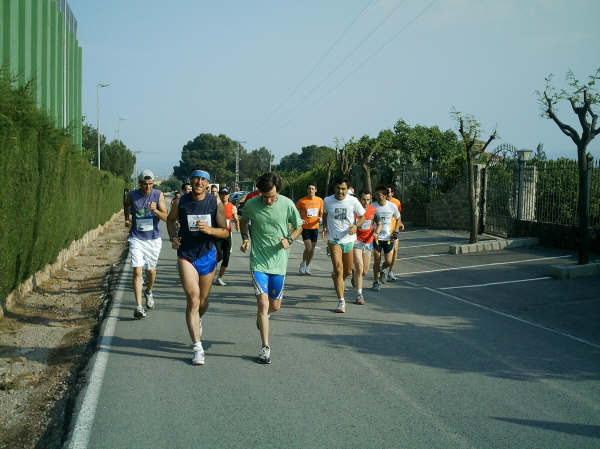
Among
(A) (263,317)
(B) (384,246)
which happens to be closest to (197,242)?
(A) (263,317)

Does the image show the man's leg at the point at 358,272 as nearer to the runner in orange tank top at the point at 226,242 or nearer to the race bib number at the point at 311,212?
the runner in orange tank top at the point at 226,242

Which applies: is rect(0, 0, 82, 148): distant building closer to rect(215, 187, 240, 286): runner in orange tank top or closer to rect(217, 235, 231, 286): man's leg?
rect(215, 187, 240, 286): runner in orange tank top

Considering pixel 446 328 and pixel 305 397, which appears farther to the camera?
pixel 446 328

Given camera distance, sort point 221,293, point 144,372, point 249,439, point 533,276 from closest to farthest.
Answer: point 249,439 < point 144,372 < point 221,293 < point 533,276

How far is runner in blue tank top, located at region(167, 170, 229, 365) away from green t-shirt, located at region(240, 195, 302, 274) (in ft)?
1.10

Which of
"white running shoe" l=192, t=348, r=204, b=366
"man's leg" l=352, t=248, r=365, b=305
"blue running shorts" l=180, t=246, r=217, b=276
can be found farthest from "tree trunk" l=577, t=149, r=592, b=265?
"white running shoe" l=192, t=348, r=204, b=366

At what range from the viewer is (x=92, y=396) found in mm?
4875

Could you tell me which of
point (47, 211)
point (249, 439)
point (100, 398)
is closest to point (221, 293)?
point (47, 211)

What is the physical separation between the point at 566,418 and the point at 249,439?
2468 millimetres

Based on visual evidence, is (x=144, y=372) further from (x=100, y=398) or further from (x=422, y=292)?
(x=422, y=292)

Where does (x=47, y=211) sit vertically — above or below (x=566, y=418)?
above

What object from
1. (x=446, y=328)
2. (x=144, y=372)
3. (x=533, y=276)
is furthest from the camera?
(x=533, y=276)

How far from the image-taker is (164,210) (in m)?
8.26

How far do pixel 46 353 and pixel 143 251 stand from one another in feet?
7.05
